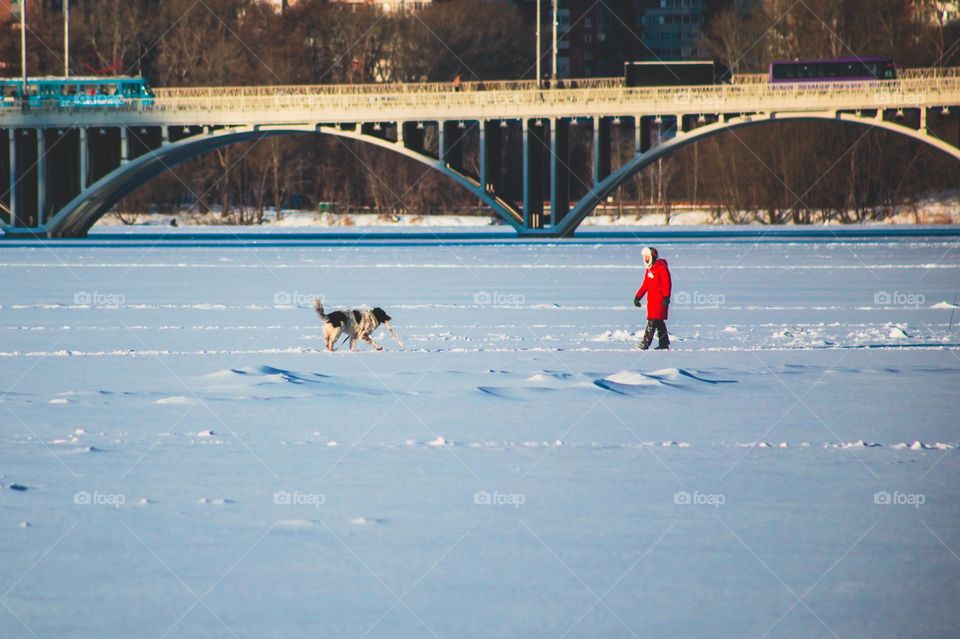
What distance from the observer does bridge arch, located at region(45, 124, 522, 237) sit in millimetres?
54219

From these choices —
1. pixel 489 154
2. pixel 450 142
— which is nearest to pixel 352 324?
pixel 489 154

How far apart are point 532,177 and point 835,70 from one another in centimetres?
1202

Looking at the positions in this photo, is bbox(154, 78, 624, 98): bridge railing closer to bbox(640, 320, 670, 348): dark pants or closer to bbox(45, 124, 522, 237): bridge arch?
bbox(45, 124, 522, 237): bridge arch

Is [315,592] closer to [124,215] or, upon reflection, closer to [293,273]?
[293,273]

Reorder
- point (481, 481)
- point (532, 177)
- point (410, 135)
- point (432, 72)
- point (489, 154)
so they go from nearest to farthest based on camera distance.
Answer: point (481, 481)
point (489, 154)
point (532, 177)
point (410, 135)
point (432, 72)

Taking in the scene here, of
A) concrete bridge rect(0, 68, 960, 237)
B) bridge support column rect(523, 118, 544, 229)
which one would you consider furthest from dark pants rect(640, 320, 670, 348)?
bridge support column rect(523, 118, 544, 229)

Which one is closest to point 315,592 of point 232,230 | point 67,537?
point 67,537

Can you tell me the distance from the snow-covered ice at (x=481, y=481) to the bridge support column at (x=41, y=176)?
40.6 m

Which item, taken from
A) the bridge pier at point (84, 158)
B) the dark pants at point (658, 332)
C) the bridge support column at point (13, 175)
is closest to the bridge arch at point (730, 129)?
the bridge pier at point (84, 158)

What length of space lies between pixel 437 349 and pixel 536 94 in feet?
128

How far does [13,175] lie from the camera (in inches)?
2306

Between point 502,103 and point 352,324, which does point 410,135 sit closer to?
point 502,103

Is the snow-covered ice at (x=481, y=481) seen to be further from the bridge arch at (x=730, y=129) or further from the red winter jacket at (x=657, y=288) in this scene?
the bridge arch at (x=730, y=129)

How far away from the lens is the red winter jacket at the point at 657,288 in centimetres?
1547
